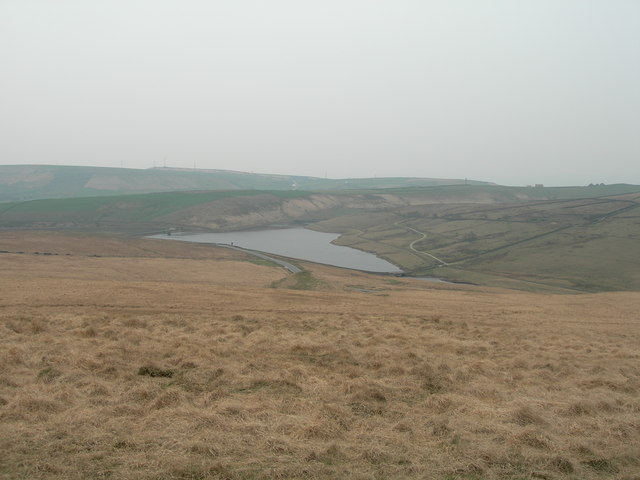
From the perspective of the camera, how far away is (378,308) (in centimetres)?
3125

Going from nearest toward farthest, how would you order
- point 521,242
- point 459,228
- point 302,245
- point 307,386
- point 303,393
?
point 303,393, point 307,386, point 521,242, point 302,245, point 459,228

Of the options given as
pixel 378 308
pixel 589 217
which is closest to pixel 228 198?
pixel 589 217

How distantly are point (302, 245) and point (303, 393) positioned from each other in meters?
109

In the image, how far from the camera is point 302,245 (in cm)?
12231

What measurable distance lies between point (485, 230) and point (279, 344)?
112 metres

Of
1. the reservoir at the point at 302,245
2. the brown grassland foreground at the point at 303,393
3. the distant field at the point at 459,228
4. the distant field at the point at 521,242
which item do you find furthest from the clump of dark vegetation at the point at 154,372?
the reservoir at the point at 302,245

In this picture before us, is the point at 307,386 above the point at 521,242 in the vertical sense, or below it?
above

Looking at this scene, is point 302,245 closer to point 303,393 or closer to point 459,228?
point 459,228

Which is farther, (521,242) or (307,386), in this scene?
(521,242)

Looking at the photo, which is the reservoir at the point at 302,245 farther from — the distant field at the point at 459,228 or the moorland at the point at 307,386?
the moorland at the point at 307,386

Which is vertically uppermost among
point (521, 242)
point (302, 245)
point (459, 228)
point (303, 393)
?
point (459, 228)

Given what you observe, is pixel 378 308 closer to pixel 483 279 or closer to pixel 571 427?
pixel 571 427

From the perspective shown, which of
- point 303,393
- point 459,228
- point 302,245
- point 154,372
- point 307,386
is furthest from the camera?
point 459,228

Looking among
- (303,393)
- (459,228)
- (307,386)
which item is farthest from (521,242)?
(303,393)
